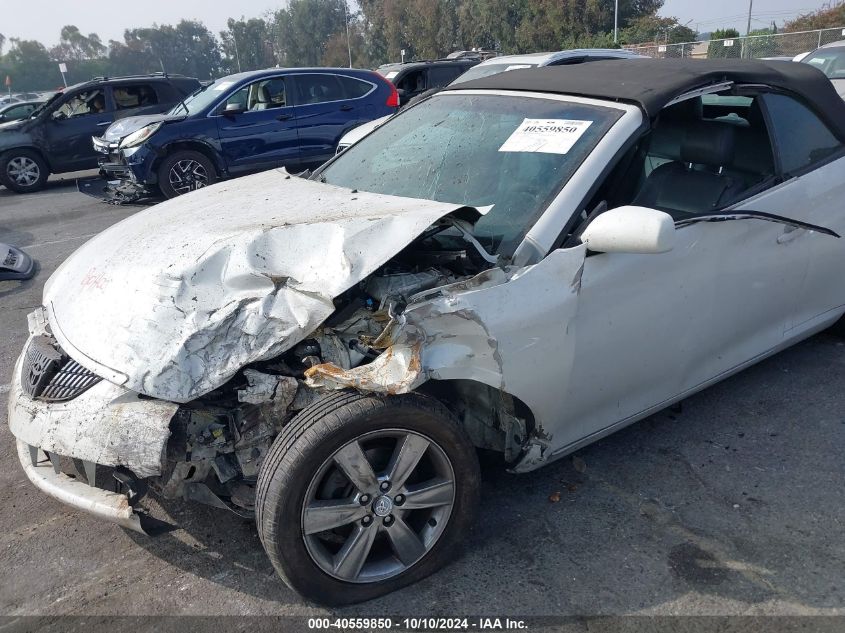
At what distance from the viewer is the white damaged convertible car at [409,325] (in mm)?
2271

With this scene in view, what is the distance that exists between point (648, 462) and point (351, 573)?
1.52 meters

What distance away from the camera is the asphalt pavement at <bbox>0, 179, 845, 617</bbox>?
7.92ft

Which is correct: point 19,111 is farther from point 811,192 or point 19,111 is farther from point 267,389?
point 811,192

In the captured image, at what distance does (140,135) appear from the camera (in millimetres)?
9539

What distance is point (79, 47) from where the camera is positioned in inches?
4205

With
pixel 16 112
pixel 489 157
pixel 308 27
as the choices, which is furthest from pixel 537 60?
pixel 308 27

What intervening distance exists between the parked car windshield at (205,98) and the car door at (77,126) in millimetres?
3217

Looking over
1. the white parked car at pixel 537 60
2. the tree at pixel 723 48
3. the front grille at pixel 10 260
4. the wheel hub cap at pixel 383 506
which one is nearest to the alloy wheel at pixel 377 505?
the wheel hub cap at pixel 383 506

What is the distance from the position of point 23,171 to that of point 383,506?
1306 cm

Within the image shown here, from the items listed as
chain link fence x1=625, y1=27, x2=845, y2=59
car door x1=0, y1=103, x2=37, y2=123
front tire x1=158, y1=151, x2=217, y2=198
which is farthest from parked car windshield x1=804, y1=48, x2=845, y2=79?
chain link fence x1=625, y1=27, x2=845, y2=59

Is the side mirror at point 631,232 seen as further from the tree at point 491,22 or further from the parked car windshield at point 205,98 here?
the tree at point 491,22

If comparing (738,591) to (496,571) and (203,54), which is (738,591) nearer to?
(496,571)

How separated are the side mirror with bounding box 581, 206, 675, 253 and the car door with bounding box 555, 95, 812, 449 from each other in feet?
0.35

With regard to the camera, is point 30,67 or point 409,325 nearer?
point 409,325
